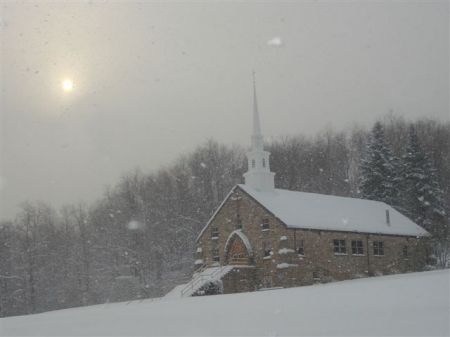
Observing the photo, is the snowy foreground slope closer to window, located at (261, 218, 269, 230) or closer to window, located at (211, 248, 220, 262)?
window, located at (261, 218, 269, 230)

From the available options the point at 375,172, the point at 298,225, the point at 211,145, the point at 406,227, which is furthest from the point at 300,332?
the point at 211,145

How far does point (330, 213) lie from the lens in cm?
4159

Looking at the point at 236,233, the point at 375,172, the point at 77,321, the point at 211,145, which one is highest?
the point at 211,145

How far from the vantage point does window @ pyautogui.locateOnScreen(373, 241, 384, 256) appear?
137ft

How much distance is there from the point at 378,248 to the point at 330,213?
4323 millimetres

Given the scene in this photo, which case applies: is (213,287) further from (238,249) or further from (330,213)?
(330,213)

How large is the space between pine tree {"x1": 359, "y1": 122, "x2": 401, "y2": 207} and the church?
10416mm

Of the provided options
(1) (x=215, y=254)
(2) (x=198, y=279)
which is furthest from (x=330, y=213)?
(2) (x=198, y=279)

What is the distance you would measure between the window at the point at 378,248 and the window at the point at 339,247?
3418 millimetres

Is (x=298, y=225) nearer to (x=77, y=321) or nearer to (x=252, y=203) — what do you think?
(x=252, y=203)

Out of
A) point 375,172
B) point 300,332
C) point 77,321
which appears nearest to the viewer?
point 300,332

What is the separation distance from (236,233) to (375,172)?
22.1 m

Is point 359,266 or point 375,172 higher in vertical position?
point 375,172

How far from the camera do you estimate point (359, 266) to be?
4022cm
